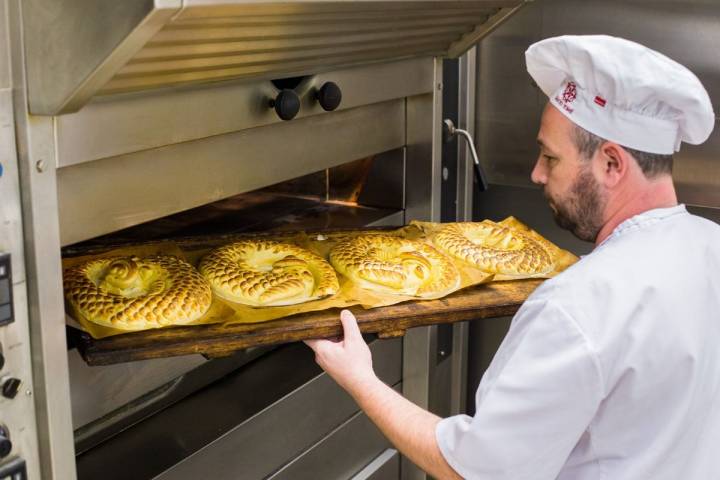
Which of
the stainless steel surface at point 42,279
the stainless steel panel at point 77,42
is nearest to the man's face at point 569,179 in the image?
the stainless steel panel at point 77,42

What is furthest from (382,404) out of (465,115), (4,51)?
(465,115)

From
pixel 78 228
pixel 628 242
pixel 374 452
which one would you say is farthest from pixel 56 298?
pixel 374 452

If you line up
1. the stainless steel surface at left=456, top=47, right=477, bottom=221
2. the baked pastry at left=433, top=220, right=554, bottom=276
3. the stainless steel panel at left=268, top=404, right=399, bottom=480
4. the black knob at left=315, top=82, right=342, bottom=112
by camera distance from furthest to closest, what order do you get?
the stainless steel surface at left=456, top=47, right=477, bottom=221 → the stainless steel panel at left=268, top=404, right=399, bottom=480 → the baked pastry at left=433, top=220, right=554, bottom=276 → the black knob at left=315, top=82, right=342, bottom=112

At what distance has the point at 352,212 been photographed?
7.96 ft

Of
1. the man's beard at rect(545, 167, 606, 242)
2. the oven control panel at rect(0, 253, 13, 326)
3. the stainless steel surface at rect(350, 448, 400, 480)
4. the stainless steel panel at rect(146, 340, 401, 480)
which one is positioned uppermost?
the man's beard at rect(545, 167, 606, 242)

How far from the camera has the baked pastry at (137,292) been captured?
1.54 metres

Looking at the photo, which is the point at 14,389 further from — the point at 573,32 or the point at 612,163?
the point at 573,32

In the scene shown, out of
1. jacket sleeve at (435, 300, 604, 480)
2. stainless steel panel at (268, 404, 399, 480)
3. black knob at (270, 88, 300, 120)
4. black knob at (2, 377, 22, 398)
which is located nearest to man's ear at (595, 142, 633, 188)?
jacket sleeve at (435, 300, 604, 480)

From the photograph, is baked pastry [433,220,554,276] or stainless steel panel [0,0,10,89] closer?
stainless steel panel [0,0,10,89]

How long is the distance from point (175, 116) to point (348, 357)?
50 centimetres

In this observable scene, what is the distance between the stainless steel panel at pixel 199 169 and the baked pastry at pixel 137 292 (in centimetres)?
14

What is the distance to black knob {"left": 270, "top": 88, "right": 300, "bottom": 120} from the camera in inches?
66.0

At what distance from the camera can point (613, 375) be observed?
1.30 m

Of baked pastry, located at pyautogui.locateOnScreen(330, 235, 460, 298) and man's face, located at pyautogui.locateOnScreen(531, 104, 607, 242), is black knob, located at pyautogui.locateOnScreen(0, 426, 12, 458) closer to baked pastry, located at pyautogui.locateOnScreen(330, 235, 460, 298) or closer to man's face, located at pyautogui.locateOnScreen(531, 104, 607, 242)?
baked pastry, located at pyautogui.locateOnScreen(330, 235, 460, 298)
